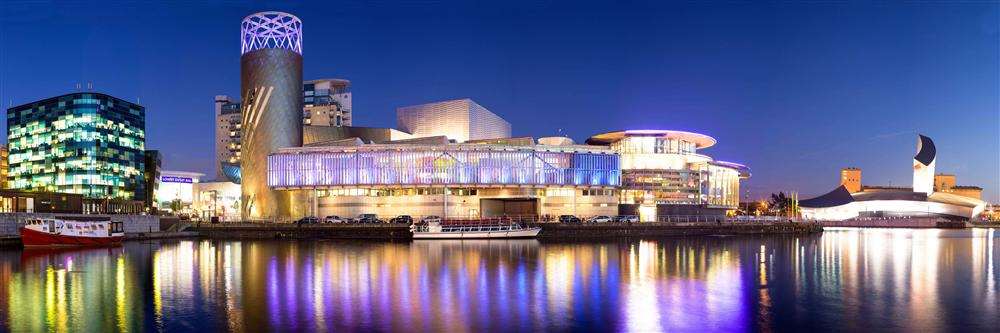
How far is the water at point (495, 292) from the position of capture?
23734mm

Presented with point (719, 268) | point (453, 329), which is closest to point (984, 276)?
point (719, 268)

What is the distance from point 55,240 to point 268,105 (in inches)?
2022

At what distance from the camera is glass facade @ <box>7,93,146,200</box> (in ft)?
493

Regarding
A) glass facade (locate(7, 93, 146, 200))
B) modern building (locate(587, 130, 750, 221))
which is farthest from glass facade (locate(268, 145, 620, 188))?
glass facade (locate(7, 93, 146, 200))

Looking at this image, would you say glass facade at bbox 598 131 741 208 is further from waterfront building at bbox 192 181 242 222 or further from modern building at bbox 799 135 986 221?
waterfront building at bbox 192 181 242 222

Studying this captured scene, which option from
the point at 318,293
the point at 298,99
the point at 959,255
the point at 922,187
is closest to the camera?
the point at 318,293

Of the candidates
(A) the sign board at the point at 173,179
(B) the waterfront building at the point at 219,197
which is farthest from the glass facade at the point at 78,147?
(B) the waterfront building at the point at 219,197

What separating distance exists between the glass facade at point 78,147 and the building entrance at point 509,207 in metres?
88.4

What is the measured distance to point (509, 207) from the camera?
112 m

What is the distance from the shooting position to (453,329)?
22.0 meters

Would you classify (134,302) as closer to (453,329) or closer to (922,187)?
(453,329)

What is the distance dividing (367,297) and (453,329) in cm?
797

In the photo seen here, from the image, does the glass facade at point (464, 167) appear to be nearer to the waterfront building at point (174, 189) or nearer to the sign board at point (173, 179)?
the waterfront building at point (174, 189)

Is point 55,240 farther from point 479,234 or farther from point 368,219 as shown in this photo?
point 479,234
